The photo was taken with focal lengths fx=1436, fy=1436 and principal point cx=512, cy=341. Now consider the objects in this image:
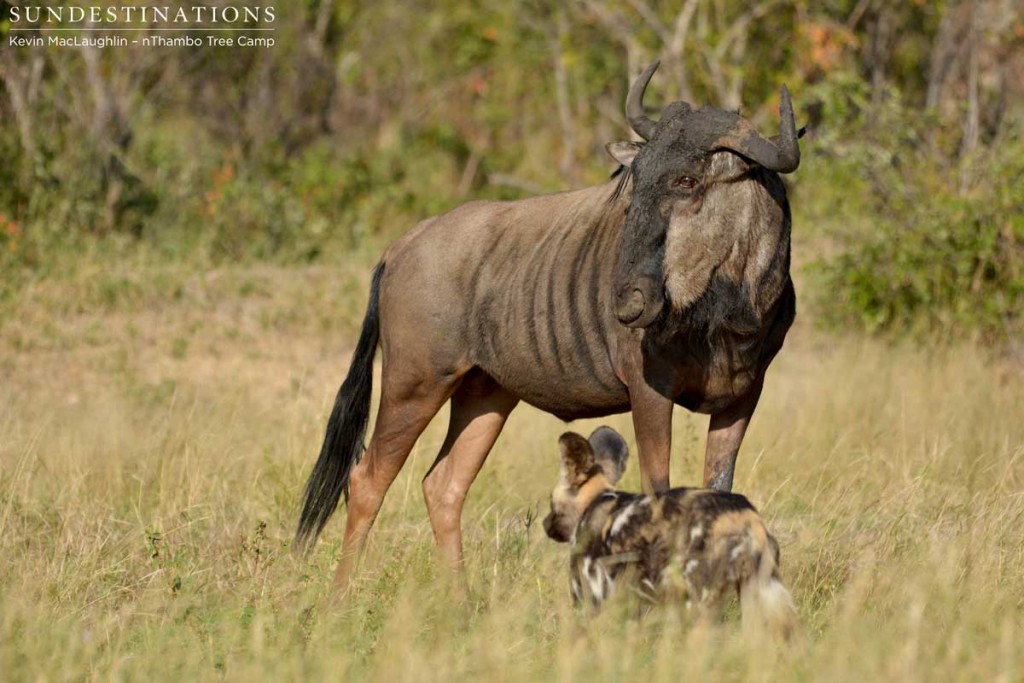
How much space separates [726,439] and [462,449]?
1411mm

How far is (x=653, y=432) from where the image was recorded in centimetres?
513

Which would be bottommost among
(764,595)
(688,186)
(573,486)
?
(764,595)

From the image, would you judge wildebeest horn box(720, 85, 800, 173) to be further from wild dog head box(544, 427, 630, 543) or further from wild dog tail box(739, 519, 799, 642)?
wild dog tail box(739, 519, 799, 642)

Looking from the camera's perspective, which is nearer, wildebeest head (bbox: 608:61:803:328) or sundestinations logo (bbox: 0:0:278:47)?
wildebeest head (bbox: 608:61:803:328)

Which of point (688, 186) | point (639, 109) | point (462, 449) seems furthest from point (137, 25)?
point (688, 186)

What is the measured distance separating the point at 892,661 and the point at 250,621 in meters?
2.06

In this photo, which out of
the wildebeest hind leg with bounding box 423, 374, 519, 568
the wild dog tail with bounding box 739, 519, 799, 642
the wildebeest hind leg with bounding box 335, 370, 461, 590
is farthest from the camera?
the wildebeest hind leg with bounding box 423, 374, 519, 568

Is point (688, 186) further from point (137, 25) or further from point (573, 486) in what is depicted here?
point (137, 25)

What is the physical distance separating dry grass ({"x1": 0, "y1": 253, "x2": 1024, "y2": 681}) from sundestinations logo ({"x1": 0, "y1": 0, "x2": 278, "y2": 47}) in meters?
2.94

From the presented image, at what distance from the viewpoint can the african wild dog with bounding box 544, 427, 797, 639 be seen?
3.96 metres

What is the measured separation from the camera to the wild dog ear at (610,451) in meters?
4.83

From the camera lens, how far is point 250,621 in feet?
15.1

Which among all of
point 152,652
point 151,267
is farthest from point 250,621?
point 151,267

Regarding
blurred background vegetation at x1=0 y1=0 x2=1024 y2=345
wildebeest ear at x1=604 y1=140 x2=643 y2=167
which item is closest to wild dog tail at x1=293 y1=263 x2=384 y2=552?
wildebeest ear at x1=604 y1=140 x2=643 y2=167
